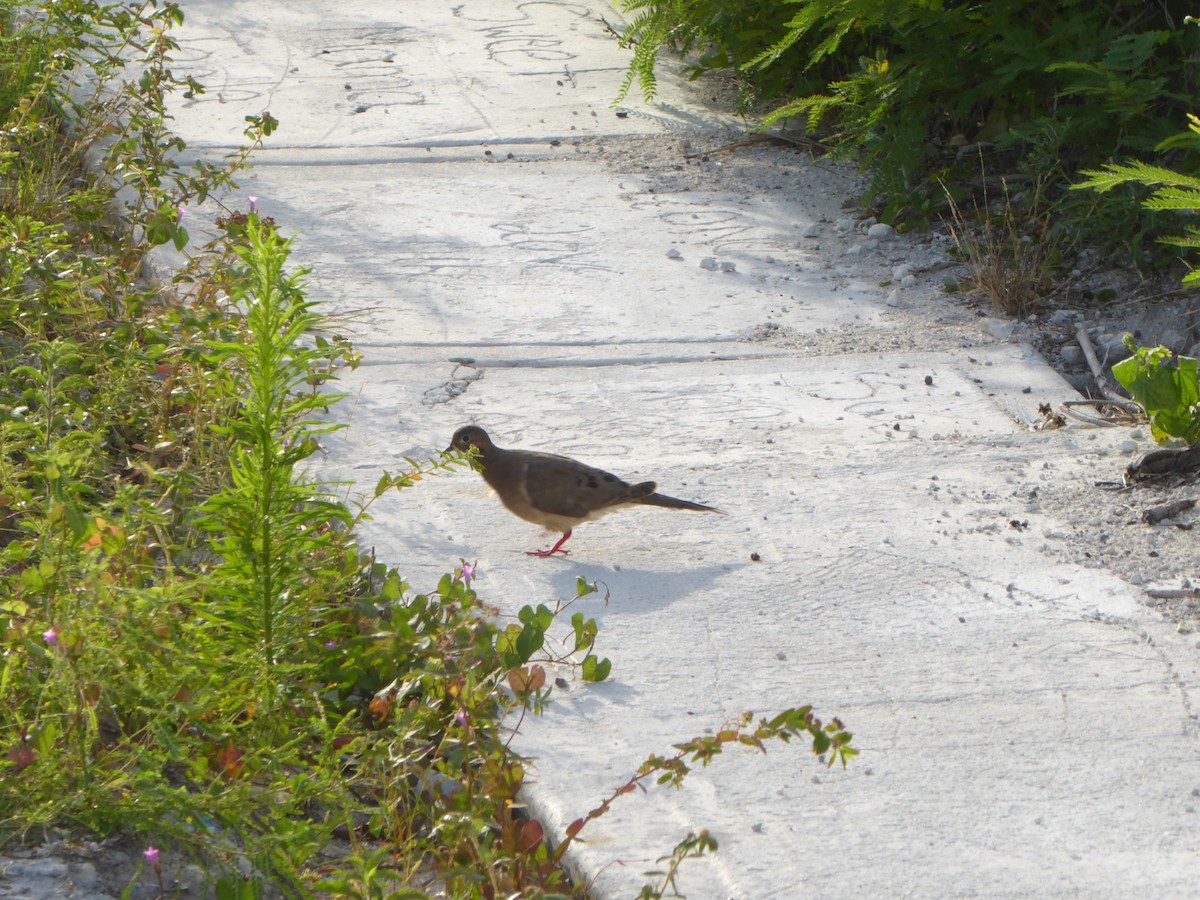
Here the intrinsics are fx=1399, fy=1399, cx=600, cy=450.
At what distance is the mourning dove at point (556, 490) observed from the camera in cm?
391

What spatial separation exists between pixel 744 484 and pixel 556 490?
71cm

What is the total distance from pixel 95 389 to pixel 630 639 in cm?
A: 204

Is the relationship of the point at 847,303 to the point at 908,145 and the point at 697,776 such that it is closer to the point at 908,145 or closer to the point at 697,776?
the point at 908,145

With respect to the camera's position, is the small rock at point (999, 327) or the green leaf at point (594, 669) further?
the small rock at point (999, 327)

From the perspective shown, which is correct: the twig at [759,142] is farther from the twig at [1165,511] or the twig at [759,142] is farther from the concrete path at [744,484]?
the twig at [1165,511]

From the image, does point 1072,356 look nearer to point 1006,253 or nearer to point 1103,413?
point 1103,413

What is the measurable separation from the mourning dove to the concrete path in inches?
5.3

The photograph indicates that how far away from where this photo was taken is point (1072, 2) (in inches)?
226

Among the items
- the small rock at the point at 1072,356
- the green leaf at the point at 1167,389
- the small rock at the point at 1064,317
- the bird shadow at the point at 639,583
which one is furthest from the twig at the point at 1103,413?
the bird shadow at the point at 639,583

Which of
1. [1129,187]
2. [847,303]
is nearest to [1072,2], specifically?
[1129,187]

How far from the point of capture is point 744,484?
4328 mm

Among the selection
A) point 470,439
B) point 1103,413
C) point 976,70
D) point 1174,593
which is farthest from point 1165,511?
point 976,70

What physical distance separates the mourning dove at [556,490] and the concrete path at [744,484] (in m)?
0.13

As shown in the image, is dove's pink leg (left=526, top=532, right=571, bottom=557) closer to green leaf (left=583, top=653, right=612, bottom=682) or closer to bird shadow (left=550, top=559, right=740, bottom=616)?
bird shadow (left=550, top=559, right=740, bottom=616)
